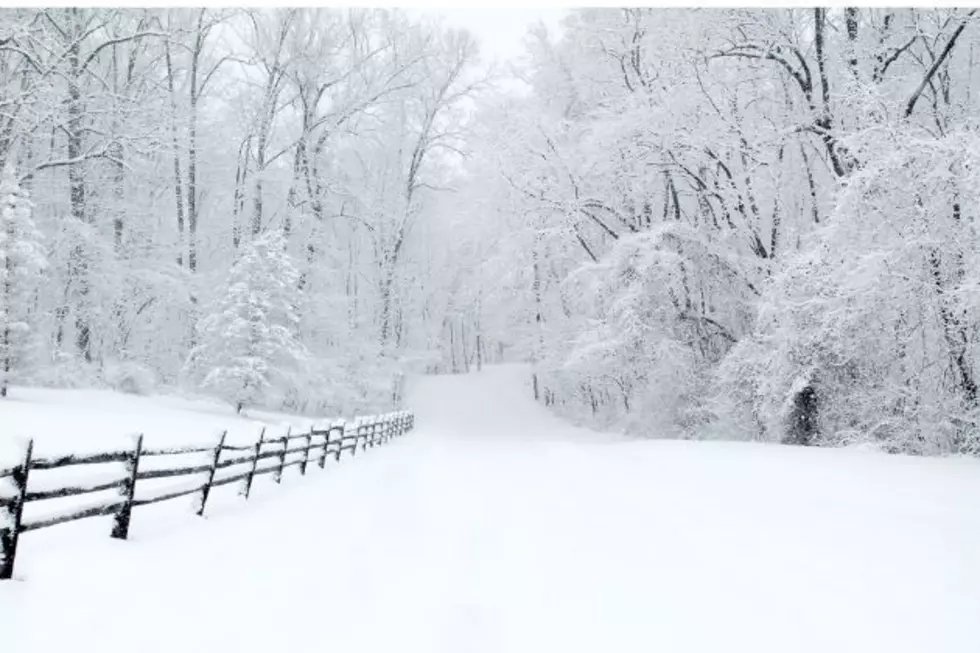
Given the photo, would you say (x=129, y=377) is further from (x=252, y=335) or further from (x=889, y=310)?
(x=889, y=310)

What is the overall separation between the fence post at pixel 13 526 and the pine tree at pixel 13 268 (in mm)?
15577

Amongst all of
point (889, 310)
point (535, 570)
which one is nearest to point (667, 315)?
point (889, 310)

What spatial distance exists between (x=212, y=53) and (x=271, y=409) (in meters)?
16.2

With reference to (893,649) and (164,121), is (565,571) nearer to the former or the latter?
(893,649)

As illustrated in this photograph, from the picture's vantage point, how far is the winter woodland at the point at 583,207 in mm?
13555

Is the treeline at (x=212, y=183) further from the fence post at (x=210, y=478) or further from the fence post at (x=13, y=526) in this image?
the fence post at (x=13, y=526)

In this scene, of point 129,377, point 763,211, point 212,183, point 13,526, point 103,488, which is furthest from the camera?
point 212,183

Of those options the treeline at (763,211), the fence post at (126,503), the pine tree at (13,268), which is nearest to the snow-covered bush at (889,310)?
the treeline at (763,211)

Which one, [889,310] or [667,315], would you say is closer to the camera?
[889,310]

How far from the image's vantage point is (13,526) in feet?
16.2

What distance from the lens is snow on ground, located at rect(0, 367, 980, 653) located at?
4.68 metres

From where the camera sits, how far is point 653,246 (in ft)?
67.3

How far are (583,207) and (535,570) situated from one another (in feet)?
60.8

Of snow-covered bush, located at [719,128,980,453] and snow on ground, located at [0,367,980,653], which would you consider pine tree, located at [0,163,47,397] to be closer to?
snow on ground, located at [0,367,980,653]
